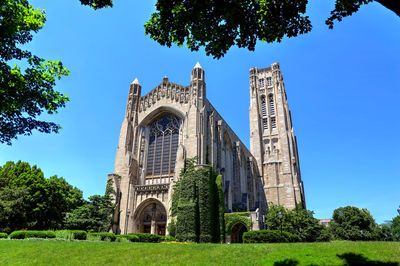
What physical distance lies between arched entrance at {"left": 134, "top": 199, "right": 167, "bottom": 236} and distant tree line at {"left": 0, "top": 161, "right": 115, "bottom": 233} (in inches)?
131

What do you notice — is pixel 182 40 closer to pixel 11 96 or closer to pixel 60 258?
pixel 11 96

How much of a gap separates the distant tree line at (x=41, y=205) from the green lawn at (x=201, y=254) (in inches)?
458

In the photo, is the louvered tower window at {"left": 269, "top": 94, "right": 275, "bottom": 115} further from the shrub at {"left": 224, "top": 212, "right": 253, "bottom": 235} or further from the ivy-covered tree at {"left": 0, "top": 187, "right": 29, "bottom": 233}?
the ivy-covered tree at {"left": 0, "top": 187, "right": 29, "bottom": 233}

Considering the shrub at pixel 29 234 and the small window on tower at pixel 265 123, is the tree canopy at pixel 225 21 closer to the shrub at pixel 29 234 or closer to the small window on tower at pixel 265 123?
the shrub at pixel 29 234

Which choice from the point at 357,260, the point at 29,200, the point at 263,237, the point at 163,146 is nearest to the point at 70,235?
the point at 263,237

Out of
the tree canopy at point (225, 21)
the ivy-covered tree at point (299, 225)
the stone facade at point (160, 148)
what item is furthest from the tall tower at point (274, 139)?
the tree canopy at point (225, 21)

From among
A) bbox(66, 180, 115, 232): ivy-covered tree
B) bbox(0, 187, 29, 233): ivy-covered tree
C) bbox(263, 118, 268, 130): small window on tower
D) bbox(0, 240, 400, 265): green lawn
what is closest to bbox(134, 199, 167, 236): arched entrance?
bbox(66, 180, 115, 232): ivy-covered tree

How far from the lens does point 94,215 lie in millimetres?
27734

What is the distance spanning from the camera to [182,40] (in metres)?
10.6

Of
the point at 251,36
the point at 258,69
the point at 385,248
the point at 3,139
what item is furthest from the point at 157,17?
the point at 258,69

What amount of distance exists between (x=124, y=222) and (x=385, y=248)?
24.1 metres

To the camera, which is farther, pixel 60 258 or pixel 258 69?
pixel 258 69

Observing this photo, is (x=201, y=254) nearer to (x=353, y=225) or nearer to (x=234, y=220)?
(x=234, y=220)

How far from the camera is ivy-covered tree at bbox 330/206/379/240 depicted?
139 ft
